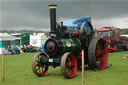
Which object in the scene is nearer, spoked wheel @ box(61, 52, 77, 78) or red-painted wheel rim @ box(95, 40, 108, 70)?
spoked wheel @ box(61, 52, 77, 78)

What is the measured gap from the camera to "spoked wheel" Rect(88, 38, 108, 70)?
7469 mm

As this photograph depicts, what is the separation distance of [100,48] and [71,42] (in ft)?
6.63

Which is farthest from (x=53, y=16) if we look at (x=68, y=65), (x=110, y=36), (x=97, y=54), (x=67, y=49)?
(x=110, y=36)

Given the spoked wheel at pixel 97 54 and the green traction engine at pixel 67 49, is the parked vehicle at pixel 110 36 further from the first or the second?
the green traction engine at pixel 67 49

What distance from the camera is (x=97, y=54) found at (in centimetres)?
818

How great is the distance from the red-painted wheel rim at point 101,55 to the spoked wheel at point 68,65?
1793 mm

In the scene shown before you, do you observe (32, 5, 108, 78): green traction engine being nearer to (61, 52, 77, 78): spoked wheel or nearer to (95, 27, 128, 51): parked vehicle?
(61, 52, 77, 78): spoked wheel

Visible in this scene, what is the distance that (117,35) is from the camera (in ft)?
62.4

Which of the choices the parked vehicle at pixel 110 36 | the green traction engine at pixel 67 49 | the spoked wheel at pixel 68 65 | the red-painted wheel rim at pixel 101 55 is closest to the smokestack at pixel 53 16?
the green traction engine at pixel 67 49

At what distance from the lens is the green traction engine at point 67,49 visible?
6718 mm

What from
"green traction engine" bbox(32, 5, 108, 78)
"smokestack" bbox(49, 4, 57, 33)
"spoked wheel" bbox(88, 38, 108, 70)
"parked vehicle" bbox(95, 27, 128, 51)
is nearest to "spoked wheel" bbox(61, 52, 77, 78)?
"green traction engine" bbox(32, 5, 108, 78)

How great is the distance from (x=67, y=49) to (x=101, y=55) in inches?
85.1

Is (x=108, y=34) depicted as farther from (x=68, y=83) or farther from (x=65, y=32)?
(x=68, y=83)

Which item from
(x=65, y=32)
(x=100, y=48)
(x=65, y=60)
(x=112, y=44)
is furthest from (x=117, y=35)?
(x=65, y=60)
